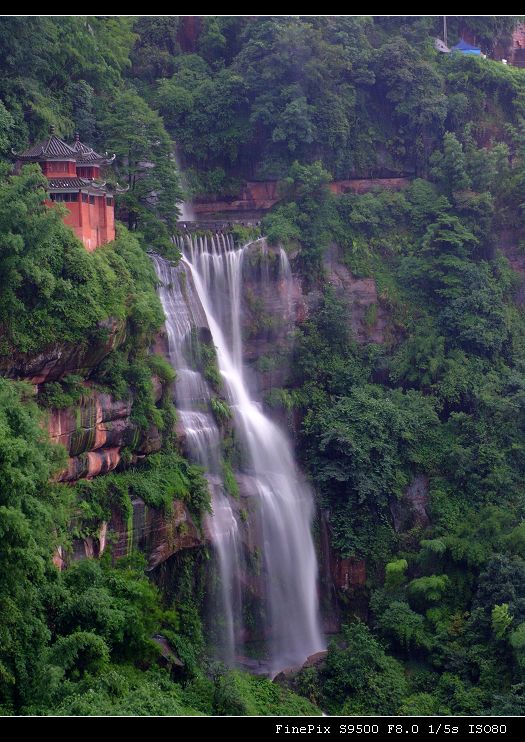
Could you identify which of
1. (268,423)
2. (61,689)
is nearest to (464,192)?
(268,423)

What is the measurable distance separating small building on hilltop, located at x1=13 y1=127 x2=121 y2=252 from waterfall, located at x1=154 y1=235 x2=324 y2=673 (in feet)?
8.60

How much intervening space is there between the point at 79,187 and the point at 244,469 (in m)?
7.95

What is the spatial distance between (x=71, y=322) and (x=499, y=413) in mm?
12520

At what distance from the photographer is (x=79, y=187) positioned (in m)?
22.3

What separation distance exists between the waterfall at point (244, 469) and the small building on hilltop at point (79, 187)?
2622mm

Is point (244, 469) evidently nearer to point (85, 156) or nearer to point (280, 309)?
point (280, 309)

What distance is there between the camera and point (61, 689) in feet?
55.2

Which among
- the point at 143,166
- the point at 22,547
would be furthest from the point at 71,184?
the point at 22,547

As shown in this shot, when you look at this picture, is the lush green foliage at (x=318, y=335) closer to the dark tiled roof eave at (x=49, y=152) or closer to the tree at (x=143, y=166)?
the tree at (x=143, y=166)

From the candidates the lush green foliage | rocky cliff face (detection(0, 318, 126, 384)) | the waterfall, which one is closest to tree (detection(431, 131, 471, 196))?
the lush green foliage

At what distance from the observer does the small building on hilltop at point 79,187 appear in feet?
73.0

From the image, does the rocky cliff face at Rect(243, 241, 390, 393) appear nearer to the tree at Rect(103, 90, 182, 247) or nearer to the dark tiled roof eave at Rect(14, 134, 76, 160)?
the tree at Rect(103, 90, 182, 247)

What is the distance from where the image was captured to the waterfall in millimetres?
23797

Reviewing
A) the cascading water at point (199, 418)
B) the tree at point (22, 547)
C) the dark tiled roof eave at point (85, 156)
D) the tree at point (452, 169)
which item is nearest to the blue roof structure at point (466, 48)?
the tree at point (452, 169)
